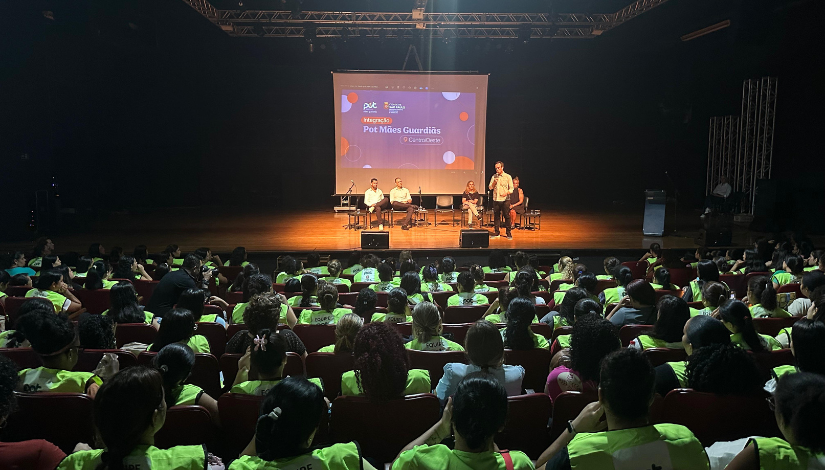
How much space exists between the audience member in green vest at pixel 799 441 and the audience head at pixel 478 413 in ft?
2.30

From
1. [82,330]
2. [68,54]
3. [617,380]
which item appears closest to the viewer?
[617,380]

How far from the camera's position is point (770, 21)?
33.4ft

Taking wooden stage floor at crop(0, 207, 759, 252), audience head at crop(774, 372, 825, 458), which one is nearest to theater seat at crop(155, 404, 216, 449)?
audience head at crop(774, 372, 825, 458)

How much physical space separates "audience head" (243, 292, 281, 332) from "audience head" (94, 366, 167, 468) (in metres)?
1.47

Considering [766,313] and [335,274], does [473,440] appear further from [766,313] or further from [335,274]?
[335,274]

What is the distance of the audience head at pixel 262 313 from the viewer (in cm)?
325

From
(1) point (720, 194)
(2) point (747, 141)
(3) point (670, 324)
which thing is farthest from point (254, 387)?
(2) point (747, 141)

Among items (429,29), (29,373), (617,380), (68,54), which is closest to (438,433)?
(617,380)

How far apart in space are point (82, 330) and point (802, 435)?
325 centimetres

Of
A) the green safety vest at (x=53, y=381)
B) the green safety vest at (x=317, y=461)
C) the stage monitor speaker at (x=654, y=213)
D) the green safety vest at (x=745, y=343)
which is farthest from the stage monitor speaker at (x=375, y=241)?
the green safety vest at (x=317, y=461)

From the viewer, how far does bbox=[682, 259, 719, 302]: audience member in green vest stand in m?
4.82

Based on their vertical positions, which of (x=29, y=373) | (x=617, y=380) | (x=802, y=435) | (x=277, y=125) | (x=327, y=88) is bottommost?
(x=29, y=373)

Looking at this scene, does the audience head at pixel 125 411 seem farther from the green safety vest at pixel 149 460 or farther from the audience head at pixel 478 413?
the audience head at pixel 478 413

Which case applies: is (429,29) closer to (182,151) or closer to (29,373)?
(182,151)
